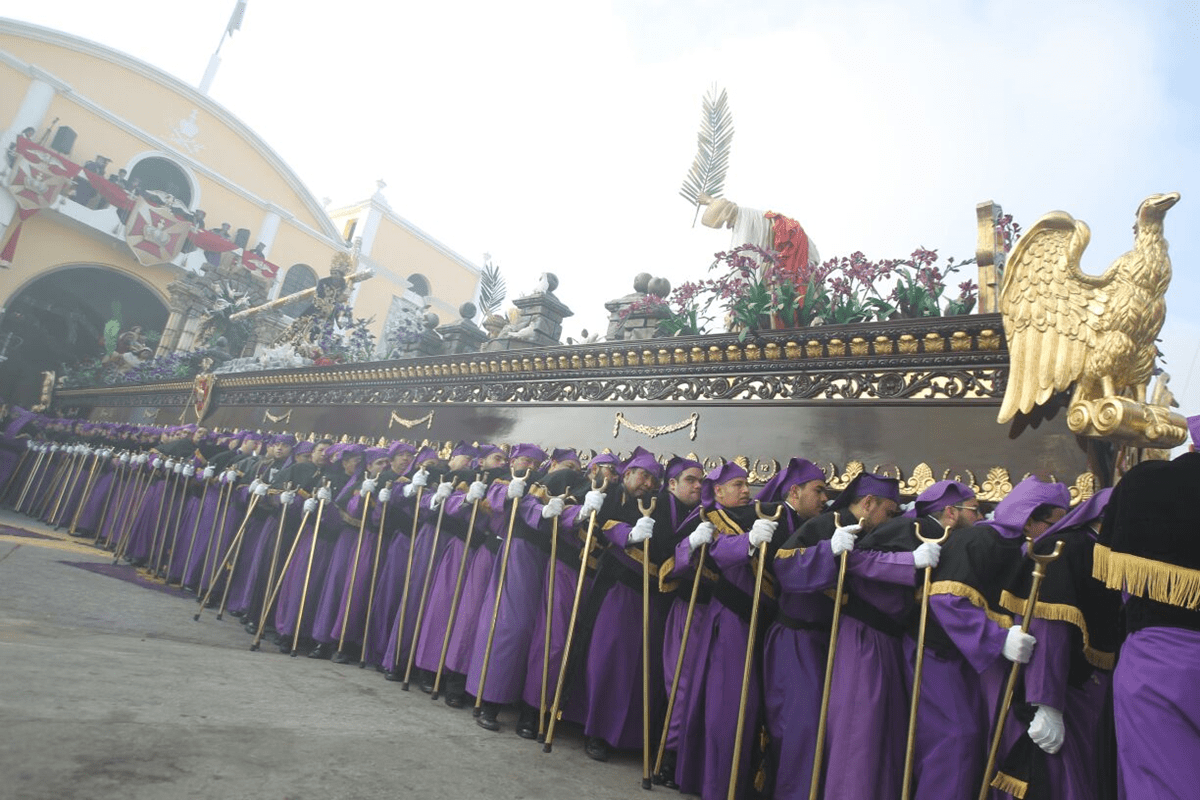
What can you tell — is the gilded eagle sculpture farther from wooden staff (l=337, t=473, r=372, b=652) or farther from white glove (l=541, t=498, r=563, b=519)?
wooden staff (l=337, t=473, r=372, b=652)

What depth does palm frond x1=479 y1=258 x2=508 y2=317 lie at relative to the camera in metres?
14.4

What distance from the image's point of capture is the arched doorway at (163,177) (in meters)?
23.3

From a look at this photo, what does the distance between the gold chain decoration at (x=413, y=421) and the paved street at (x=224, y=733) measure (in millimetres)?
4573

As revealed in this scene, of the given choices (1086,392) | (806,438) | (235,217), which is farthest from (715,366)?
(235,217)

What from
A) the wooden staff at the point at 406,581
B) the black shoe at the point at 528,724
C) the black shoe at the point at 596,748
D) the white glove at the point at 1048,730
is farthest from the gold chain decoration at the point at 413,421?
the white glove at the point at 1048,730

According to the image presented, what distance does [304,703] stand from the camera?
376cm

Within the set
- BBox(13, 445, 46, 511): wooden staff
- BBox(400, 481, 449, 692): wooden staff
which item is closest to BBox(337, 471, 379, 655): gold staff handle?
BBox(400, 481, 449, 692): wooden staff

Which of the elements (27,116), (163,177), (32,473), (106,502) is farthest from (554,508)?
(163,177)

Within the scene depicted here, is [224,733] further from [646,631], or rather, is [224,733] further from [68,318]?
[68,318]

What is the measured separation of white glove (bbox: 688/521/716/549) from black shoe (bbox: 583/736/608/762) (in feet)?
4.62

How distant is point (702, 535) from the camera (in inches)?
156

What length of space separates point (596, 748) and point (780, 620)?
1428 mm

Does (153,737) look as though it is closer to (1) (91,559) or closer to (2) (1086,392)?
(2) (1086,392)

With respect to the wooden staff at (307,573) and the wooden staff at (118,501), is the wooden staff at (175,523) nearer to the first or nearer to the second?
the wooden staff at (118,501)
